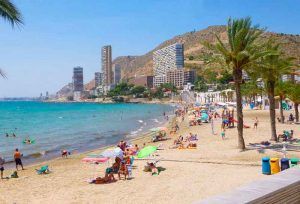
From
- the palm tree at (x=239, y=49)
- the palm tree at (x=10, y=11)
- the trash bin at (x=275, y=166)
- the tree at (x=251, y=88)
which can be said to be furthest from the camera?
the tree at (x=251, y=88)

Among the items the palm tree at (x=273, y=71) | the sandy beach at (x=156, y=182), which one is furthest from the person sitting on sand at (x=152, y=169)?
the palm tree at (x=273, y=71)

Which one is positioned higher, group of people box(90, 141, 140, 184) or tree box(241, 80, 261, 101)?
tree box(241, 80, 261, 101)

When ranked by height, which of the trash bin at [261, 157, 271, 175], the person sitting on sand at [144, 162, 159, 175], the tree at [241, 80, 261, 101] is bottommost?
the person sitting on sand at [144, 162, 159, 175]

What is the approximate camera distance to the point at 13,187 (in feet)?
49.3

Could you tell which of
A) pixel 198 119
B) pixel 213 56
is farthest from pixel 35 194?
pixel 198 119

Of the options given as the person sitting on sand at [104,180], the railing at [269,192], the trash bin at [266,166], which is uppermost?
the railing at [269,192]

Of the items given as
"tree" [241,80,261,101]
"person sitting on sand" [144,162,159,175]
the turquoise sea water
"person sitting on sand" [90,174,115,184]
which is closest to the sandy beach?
"person sitting on sand" [144,162,159,175]

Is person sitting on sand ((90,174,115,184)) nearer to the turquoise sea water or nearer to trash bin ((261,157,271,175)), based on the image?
trash bin ((261,157,271,175))

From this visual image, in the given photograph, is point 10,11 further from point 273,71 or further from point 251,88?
point 251,88

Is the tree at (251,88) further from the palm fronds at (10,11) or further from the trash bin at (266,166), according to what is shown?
the palm fronds at (10,11)

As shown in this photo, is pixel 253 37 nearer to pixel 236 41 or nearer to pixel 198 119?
pixel 236 41

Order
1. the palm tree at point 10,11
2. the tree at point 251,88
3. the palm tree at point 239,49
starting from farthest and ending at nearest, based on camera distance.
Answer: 1. the tree at point 251,88
2. the palm tree at point 239,49
3. the palm tree at point 10,11

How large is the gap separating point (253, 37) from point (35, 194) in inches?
483

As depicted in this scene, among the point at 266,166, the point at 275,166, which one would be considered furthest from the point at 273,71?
the point at 275,166
